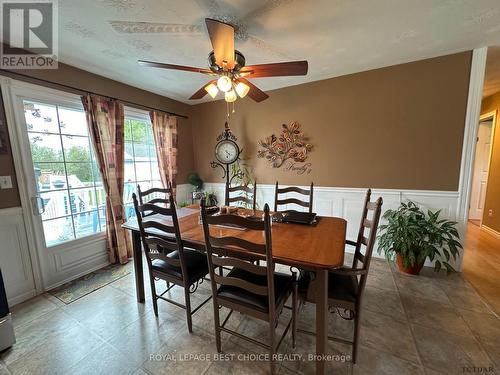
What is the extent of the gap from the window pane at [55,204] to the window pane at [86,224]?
0.49 ft

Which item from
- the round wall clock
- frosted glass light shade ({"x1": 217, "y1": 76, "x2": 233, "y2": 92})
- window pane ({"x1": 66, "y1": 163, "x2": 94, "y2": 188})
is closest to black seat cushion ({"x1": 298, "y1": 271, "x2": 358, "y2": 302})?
frosted glass light shade ({"x1": 217, "y1": 76, "x2": 233, "y2": 92})

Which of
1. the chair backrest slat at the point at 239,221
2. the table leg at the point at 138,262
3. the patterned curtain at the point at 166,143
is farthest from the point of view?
the patterned curtain at the point at 166,143

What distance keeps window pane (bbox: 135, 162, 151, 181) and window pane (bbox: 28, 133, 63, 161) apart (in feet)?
3.16

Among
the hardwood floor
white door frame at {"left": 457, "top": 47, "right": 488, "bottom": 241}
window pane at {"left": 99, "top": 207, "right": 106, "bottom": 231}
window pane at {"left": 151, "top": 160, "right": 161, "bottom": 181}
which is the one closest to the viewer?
the hardwood floor

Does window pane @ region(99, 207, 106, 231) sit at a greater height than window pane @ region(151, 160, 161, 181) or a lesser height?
lesser

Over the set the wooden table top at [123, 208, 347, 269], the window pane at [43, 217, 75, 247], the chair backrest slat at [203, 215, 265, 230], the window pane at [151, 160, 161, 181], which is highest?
the window pane at [151, 160, 161, 181]

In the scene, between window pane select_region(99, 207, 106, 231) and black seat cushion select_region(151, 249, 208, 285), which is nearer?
black seat cushion select_region(151, 249, 208, 285)

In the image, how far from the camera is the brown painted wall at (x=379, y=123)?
7.82ft

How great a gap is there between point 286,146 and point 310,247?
2180 millimetres

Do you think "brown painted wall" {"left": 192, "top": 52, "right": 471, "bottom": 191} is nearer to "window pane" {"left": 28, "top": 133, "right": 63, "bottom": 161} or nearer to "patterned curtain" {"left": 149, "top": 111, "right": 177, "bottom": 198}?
"patterned curtain" {"left": 149, "top": 111, "right": 177, "bottom": 198}

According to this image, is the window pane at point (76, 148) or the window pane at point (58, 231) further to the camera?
the window pane at point (76, 148)

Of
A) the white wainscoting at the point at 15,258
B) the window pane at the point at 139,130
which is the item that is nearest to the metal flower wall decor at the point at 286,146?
the window pane at the point at 139,130

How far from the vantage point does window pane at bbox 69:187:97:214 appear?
2.51 m

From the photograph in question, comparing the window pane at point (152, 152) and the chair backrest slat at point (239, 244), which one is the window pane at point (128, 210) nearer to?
the window pane at point (152, 152)
